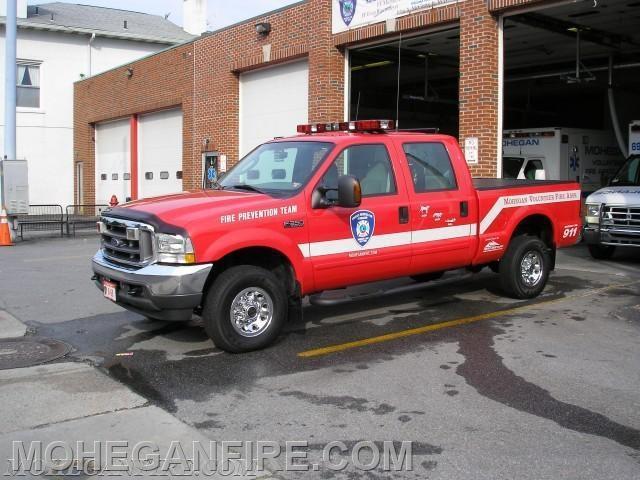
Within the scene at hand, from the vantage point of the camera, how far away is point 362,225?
23.0ft

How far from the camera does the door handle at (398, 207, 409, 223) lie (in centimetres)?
727

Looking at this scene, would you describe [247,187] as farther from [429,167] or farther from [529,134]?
[529,134]

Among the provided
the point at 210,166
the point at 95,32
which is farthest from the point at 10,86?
the point at 95,32

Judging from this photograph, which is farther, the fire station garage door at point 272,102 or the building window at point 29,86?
the building window at point 29,86

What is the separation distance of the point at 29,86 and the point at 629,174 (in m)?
24.4

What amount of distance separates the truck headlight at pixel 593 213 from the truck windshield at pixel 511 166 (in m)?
5.65

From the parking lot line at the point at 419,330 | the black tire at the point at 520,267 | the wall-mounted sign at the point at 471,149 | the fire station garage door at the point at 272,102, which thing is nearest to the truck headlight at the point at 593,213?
the wall-mounted sign at the point at 471,149

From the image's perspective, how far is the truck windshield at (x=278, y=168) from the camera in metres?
6.93

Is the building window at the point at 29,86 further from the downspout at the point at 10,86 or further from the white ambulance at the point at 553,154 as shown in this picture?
the white ambulance at the point at 553,154

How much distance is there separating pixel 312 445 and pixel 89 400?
73.6 inches

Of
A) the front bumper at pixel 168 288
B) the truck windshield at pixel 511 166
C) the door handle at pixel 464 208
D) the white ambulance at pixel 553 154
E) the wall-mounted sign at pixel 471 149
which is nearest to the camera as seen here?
the front bumper at pixel 168 288

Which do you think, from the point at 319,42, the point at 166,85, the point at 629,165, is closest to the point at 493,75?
the point at 629,165

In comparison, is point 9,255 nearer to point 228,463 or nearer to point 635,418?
point 228,463

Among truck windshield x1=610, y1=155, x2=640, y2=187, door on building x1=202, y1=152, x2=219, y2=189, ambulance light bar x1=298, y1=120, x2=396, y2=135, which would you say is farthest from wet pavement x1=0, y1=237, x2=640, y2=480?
door on building x1=202, y1=152, x2=219, y2=189
